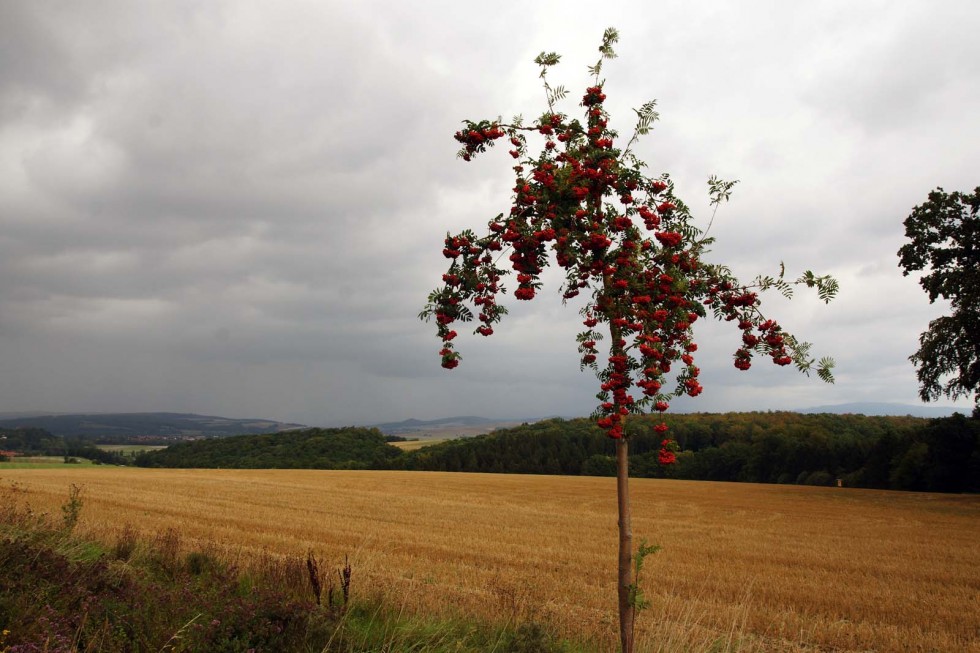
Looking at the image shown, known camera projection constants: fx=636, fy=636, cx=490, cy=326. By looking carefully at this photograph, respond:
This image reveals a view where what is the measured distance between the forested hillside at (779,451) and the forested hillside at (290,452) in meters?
6.04

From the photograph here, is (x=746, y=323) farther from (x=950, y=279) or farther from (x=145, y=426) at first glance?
(x=145, y=426)

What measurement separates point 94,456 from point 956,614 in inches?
3012

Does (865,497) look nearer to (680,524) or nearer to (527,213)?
(680,524)

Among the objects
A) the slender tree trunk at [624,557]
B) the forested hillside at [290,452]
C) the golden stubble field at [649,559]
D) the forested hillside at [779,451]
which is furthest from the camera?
the forested hillside at [290,452]

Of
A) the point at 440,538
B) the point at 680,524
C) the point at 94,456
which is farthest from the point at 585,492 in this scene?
the point at 94,456

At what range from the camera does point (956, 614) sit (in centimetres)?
1052

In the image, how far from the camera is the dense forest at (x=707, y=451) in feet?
133

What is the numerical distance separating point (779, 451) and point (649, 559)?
46765 millimetres

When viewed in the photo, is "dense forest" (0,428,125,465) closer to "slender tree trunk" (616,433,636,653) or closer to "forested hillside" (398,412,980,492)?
"forested hillside" (398,412,980,492)

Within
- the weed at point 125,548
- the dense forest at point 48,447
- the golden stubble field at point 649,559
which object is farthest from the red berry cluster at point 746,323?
the dense forest at point 48,447

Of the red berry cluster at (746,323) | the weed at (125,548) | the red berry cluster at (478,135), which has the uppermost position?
the red berry cluster at (478,135)

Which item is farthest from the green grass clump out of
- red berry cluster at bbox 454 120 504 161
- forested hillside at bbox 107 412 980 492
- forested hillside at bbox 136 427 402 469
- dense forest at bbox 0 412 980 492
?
forested hillside at bbox 136 427 402 469

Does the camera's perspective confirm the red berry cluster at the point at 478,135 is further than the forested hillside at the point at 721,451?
No

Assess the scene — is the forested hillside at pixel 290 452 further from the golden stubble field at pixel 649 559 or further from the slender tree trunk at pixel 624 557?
the slender tree trunk at pixel 624 557
